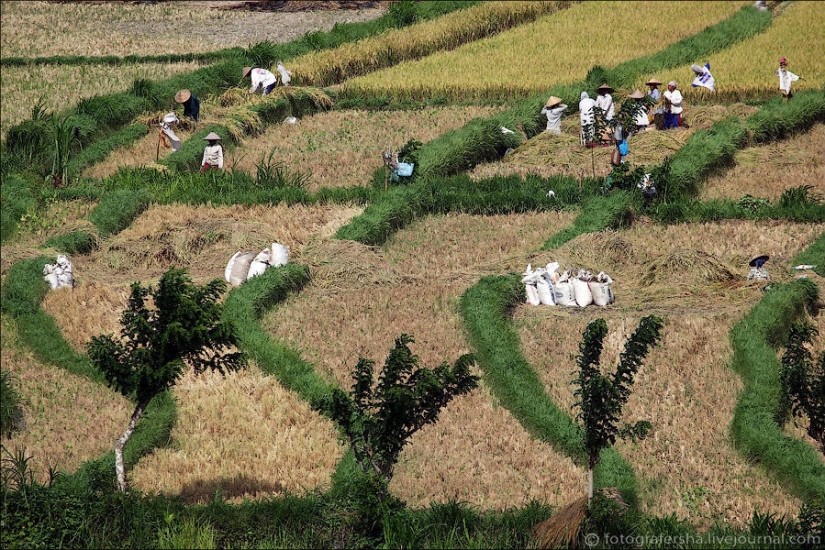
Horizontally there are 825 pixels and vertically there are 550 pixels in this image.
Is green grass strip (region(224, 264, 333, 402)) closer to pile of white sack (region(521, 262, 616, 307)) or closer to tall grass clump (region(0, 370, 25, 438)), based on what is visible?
tall grass clump (region(0, 370, 25, 438))

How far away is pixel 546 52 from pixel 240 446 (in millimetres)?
19446

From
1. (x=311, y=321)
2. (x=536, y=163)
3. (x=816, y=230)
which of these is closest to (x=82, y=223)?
(x=311, y=321)

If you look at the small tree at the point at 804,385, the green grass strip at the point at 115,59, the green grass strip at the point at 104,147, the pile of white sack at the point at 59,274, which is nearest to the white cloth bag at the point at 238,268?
the pile of white sack at the point at 59,274

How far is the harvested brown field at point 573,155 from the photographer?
75.7 ft

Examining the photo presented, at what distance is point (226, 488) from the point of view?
43.5 feet

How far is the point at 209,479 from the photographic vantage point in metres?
13.5

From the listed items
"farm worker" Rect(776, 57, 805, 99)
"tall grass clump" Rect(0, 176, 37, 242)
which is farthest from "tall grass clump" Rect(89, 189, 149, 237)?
"farm worker" Rect(776, 57, 805, 99)

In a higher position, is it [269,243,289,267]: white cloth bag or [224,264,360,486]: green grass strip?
[224,264,360,486]: green grass strip

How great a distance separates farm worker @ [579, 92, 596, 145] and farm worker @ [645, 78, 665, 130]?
119 centimetres

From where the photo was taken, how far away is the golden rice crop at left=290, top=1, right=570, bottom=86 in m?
30.1

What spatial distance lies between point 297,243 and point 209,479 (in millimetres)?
6677

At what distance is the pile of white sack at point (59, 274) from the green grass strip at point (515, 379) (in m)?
5.08

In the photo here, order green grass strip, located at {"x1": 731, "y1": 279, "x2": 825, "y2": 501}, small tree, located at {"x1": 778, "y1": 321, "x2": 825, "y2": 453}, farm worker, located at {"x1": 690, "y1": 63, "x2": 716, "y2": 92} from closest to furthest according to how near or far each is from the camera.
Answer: small tree, located at {"x1": 778, "y1": 321, "x2": 825, "y2": 453}
green grass strip, located at {"x1": 731, "y1": 279, "x2": 825, "y2": 501}
farm worker, located at {"x1": 690, "y1": 63, "x2": 716, "y2": 92}

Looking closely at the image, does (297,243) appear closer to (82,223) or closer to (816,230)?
(82,223)
